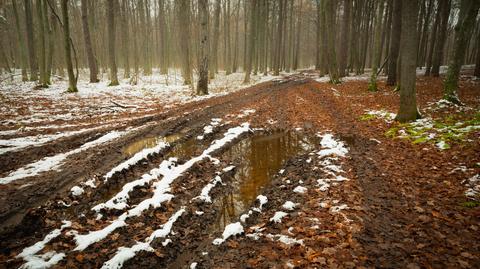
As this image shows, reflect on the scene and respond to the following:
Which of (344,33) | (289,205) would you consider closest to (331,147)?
(289,205)

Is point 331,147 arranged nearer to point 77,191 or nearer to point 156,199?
point 156,199

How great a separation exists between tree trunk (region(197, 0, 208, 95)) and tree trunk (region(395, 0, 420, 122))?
9920 mm

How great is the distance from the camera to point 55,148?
7.11 meters

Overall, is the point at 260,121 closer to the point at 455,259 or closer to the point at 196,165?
the point at 196,165

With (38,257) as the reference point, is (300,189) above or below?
above

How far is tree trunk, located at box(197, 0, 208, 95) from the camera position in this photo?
15.1 metres

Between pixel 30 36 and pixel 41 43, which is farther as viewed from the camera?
pixel 30 36

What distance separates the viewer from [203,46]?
15828 mm

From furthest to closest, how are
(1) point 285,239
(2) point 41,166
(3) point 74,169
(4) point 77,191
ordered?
1. (2) point 41,166
2. (3) point 74,169
3. (4) point 77,191
4. (1) point 285,239

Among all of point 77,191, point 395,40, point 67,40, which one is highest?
point 395,40

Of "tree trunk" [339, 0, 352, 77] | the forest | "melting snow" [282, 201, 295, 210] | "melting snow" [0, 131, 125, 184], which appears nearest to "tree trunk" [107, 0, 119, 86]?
the forest

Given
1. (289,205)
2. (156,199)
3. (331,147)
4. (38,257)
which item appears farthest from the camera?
(331,147)

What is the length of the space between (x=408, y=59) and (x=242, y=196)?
7.09 m

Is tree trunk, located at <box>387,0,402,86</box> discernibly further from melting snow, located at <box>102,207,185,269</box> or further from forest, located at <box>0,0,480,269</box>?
melting snow, located at <box>102,207,185,269</box>
